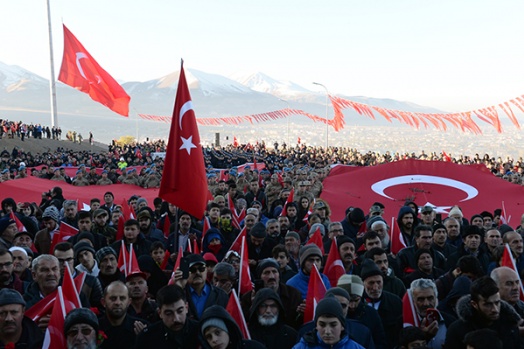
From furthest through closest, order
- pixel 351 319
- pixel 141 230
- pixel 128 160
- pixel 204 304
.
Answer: pixel 128 160 → pixel 141 230 → pixel 204 304 → pixel 351 319

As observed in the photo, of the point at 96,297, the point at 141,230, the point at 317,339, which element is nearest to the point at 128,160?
the point at 141,230

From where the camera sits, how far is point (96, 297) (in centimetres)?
578

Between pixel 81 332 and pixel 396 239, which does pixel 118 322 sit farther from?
pixel 396 239

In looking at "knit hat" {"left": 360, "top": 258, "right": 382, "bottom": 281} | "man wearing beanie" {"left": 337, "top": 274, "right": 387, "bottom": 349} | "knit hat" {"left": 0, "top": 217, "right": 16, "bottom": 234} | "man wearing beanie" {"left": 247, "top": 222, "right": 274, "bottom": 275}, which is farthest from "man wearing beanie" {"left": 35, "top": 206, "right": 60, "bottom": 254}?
"man wearing beanie" {"left": 337, "top": 274, "right": 387, "bottom": 349}

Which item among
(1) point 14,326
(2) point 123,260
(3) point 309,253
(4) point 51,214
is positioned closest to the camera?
(1) point 14,326

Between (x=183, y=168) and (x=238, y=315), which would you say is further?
(x=183, y=168)

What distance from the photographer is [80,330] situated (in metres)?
4.40

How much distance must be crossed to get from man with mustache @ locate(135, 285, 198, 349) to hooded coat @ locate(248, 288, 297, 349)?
511 mm

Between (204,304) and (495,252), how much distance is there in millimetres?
3015

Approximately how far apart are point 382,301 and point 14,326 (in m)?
2.86

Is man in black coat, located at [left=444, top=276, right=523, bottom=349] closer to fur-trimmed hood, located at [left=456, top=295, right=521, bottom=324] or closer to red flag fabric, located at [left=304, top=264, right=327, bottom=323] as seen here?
fur-trimmed hood, located at [left=456, top=295, right=521, bottom=324]

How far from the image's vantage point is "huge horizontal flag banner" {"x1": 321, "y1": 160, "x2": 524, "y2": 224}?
13.8 meters

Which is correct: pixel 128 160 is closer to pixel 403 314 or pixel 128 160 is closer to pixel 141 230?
pixel 141 230

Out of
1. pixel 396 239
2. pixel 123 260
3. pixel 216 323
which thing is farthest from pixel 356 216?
pixel 216 323
